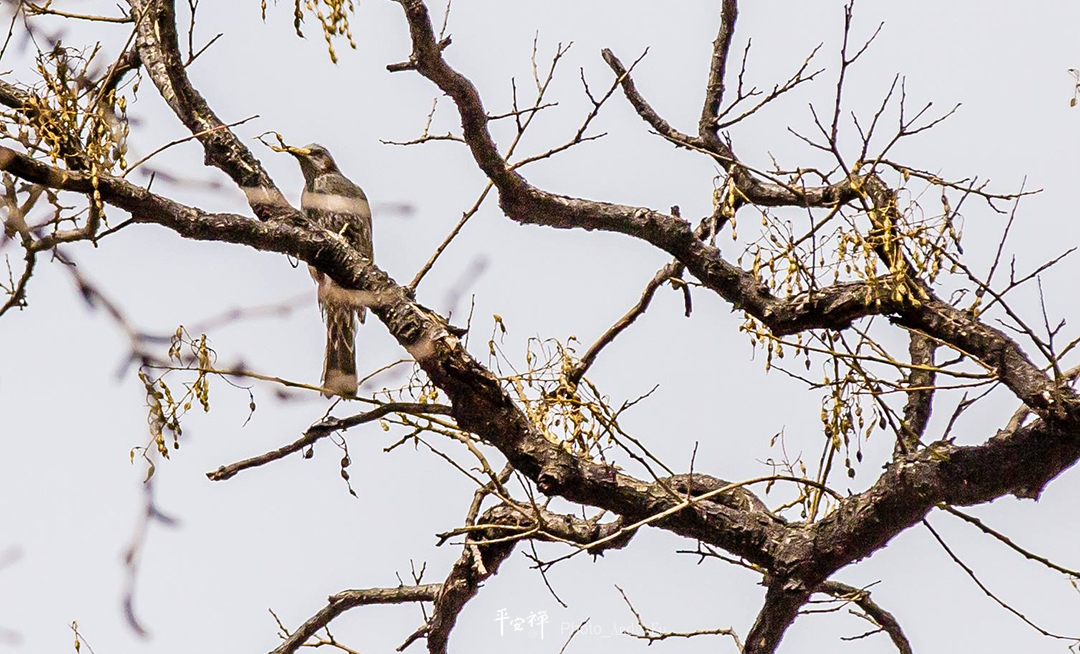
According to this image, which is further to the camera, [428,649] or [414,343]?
[428,649]

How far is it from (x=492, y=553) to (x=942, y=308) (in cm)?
136

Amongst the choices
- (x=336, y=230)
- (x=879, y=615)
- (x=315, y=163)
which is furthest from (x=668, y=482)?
(x=315, y=163)

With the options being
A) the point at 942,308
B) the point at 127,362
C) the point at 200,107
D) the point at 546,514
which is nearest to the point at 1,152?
the point at 127,362

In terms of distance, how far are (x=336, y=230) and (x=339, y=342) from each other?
639 mm

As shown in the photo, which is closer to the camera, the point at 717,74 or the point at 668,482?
the point at 668,482

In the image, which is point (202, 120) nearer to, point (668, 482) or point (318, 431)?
point (318, 431)

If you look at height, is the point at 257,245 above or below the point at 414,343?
above

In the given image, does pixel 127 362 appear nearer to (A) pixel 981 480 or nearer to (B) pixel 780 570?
(B) pixel 780 570

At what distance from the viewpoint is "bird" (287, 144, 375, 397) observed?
10.3 ft

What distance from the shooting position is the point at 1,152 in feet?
7.43

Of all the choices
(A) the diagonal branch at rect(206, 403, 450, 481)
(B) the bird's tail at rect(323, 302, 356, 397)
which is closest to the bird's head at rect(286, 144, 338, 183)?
(B) the bird's tail at rect(323, 302, 356, 397)

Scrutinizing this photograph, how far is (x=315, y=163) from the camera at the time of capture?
450 cm

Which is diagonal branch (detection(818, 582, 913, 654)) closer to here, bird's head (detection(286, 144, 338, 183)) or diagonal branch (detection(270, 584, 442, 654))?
diagonal branch (detection(270, 584, 442, 654))

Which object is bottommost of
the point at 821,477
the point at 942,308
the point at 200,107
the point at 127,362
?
the point at 127,362
